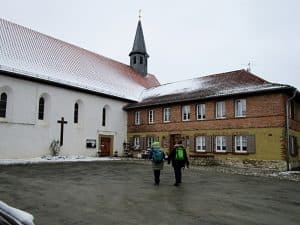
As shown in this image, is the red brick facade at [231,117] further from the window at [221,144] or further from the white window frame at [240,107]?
the window at [221,144]

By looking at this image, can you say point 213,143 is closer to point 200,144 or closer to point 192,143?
point 200,144

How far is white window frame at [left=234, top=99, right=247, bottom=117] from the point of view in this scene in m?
24.3

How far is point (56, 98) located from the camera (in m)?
26.8

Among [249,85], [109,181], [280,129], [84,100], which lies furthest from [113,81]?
[109,181]

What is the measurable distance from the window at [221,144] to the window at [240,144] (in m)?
0.91

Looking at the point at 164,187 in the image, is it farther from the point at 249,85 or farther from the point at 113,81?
the point at 113,81

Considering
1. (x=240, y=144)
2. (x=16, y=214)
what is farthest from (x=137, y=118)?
(x=16, y=214)

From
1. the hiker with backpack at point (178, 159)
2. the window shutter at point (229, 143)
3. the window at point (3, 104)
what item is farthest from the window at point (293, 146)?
the window at point (3, 104)

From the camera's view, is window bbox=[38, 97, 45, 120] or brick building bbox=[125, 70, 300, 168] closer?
brick building bbox=[125, 70, 300, 168]

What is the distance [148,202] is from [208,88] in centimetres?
2046

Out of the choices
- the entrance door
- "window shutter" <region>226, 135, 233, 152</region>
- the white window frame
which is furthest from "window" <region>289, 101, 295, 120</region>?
the entrance door

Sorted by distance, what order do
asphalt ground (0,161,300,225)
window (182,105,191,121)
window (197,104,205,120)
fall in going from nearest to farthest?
asphalt ground (0,161,300,225) < window (197,104,205,120) < window (182,105,191,121)

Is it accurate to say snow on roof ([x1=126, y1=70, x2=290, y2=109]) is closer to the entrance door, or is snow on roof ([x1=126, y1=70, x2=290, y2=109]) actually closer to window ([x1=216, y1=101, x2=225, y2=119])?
window ([x1=216, y1=101, x2=225, y2=119])

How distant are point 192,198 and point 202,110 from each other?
1779 centimetres
